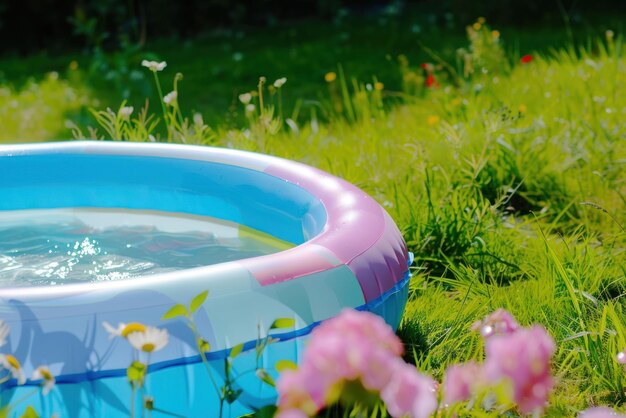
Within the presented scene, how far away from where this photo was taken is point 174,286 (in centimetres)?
160

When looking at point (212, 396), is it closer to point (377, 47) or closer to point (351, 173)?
point (351, 173)

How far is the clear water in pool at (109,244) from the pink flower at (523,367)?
6.38 feet

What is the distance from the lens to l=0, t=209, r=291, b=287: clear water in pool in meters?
2.73

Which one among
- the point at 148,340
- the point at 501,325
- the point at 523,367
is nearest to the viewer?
the point at 523,367

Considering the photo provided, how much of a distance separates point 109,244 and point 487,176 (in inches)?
54.3

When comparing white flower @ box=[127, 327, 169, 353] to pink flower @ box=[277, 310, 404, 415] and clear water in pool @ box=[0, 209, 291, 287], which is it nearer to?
pink flower @ box=[277, 310, 404, 415]

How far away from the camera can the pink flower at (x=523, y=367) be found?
84 cm

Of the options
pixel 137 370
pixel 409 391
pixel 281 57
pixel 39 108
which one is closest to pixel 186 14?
pixel 281 57

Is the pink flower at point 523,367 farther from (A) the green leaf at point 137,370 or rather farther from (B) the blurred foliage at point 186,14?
(B) the blurred foliage at point 186,14

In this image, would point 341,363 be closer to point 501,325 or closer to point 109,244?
point 501,325

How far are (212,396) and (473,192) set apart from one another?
1.62 meters

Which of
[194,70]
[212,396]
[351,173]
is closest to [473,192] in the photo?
[351,173]

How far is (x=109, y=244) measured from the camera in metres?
2.96

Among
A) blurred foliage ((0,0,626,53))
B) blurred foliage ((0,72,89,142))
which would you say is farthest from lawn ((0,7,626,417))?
blurred foliage ((0,0,626,53))
